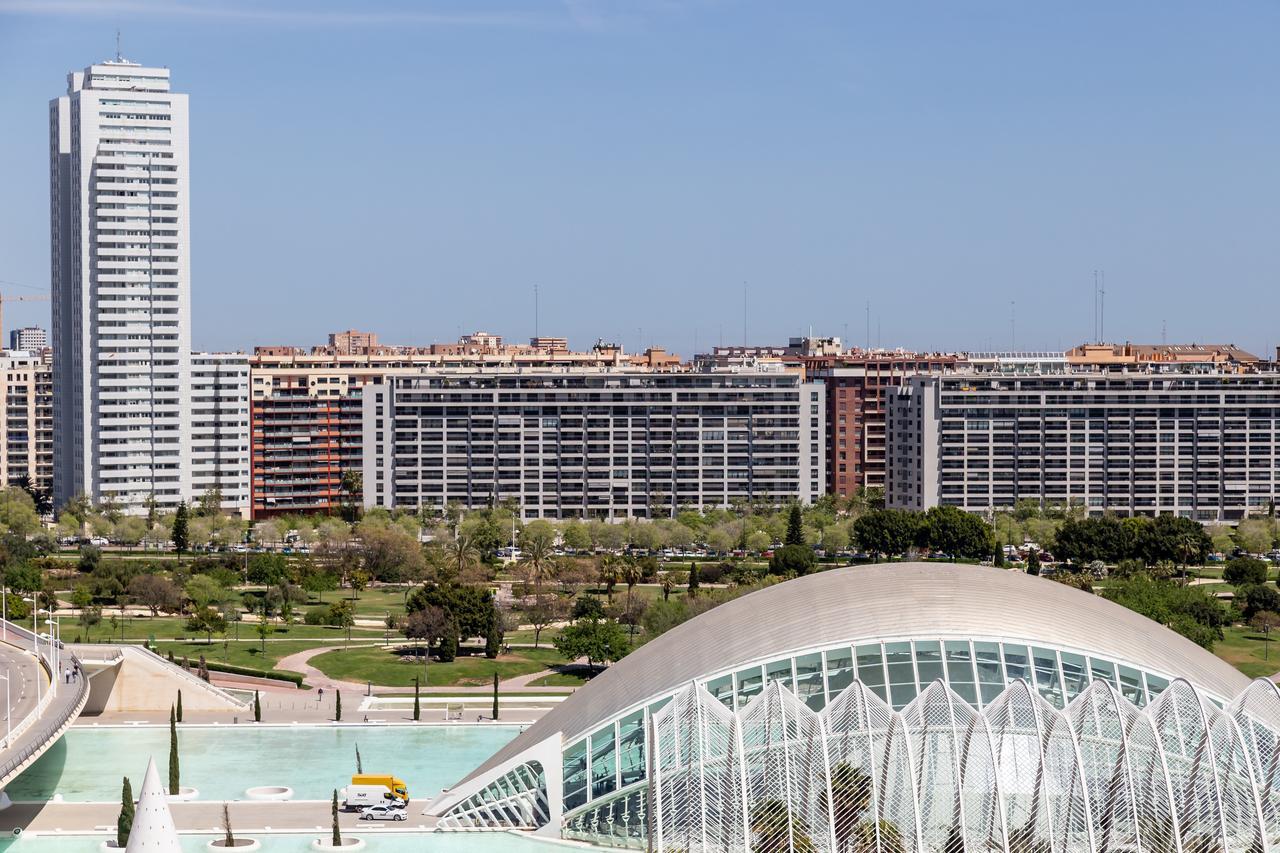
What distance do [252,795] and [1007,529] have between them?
87084 mm

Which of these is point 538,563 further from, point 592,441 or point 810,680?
point 810,680

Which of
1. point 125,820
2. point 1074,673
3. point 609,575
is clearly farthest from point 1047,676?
point 609,575

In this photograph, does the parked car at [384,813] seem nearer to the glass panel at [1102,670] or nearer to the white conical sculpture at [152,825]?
the white conical sculpture at [152,825]

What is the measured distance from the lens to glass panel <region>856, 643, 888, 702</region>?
4394cm

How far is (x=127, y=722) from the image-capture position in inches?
2628

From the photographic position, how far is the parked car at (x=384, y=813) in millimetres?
49625

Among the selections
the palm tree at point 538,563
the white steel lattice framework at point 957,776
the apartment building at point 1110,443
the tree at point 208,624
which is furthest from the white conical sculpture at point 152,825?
the apartment building at point 1110,443

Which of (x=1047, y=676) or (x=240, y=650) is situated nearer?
(x=1047, y=676)

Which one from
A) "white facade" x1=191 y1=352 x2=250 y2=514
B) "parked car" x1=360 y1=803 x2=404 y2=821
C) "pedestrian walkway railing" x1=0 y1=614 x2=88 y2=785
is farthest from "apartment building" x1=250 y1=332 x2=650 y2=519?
"parked car" x1=360 y1=803 x2=404 y2=821

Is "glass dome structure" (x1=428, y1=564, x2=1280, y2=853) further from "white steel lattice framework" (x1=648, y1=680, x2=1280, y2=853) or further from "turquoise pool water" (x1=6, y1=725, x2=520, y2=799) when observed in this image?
"turquoise pool water" (x1=6, y1=725, x2=520, y2=799)

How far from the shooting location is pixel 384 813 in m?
49.8

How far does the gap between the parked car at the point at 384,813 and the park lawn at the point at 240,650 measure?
30995 mm

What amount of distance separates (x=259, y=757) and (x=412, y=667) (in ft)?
65.3

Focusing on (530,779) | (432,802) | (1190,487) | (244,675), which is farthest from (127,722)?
(1190,487)
